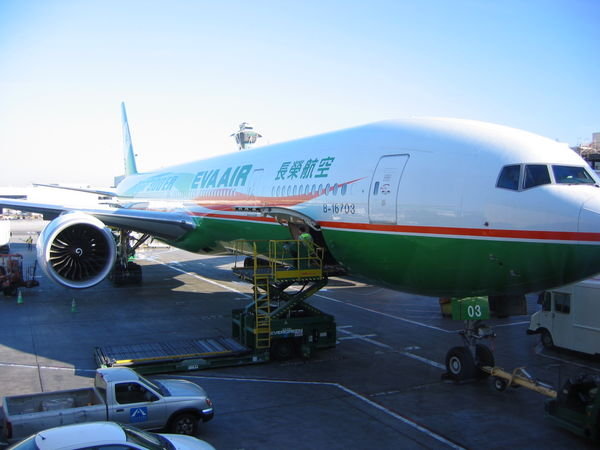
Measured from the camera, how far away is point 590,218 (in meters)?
8.15

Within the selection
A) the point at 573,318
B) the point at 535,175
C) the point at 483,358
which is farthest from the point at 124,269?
the point at 535,175

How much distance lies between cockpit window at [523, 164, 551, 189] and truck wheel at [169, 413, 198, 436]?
6579 millimetres

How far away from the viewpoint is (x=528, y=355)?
1387 centimetres

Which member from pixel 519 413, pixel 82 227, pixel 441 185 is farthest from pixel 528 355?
pixel 82 227

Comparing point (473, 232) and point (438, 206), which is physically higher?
point (438, 206)

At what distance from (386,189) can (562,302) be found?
6.62 meters

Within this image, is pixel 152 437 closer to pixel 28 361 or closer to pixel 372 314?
pixel 28 361

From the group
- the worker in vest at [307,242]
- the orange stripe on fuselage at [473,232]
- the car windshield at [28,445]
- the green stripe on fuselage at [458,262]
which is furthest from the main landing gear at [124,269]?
the car windshield at [28,445]

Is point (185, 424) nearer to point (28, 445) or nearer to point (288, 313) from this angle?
point (28, 445)

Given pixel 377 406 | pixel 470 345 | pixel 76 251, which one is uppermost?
pixel 76 251

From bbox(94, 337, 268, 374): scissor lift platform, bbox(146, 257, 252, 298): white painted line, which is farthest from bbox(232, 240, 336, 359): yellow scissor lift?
bbox(146, 257, 252, 298): white painted line

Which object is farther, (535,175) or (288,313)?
(288,313)

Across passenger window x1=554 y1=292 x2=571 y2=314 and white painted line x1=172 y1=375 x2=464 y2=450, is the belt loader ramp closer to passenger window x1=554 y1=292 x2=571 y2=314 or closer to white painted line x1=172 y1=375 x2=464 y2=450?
white painted line x1=172 y1=375 x2=464 y2=450

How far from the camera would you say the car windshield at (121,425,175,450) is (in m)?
6.38
